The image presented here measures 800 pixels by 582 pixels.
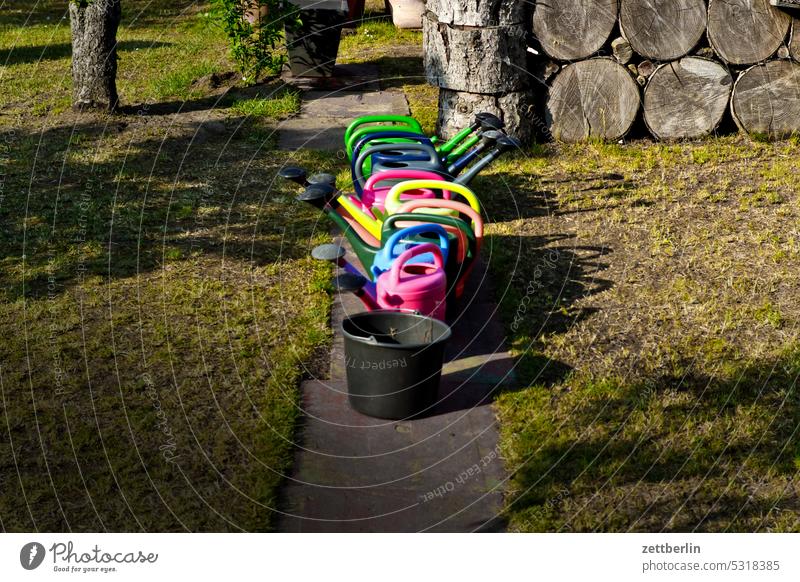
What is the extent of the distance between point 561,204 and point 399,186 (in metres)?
1.88

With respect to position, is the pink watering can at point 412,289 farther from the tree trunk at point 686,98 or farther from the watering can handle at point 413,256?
the tree trunk at point 686,98

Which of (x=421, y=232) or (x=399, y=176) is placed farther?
(x=399, y=176)

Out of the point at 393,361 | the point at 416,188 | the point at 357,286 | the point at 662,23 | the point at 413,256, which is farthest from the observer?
the point at 662,23

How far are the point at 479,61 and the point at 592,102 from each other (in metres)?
1.01

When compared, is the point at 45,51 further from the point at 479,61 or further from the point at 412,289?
the point at 412,289

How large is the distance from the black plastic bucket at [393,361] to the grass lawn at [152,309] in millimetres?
384

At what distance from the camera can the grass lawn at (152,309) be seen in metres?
4.18

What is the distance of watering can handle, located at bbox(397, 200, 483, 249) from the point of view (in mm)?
5426

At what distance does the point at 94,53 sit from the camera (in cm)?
880

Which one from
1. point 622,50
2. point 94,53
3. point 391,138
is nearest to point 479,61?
point 622,50

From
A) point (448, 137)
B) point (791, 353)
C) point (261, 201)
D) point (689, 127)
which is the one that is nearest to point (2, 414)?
point (261, 201)

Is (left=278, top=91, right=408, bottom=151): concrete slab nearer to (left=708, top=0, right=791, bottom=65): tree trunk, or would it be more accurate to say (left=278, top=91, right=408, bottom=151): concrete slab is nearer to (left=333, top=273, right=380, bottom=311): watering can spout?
(left=708, top=0, right=791, bottom=65): tree trunk

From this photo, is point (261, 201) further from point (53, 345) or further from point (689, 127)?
point (689, 127)

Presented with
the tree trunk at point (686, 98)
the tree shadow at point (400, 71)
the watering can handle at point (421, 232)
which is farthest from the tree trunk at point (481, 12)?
the watering can handle at point (421, 232)
